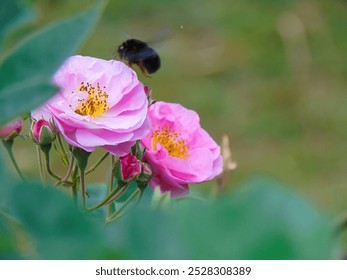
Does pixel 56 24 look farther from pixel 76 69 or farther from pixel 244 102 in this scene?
pixel 244 102

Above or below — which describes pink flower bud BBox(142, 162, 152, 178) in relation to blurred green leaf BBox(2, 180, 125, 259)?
below

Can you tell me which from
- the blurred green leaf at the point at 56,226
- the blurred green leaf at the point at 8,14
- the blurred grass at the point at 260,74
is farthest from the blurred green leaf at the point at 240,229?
the blurred grass at the point at 260,74

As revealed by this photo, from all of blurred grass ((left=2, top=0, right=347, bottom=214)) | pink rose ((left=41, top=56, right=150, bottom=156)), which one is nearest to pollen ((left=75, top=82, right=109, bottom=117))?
pink rose ((left=41, top=56, right=150, bottom=156))

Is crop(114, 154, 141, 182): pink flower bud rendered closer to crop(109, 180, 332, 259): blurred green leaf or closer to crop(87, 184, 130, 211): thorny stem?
crop(87, 184, 130, 211): thorny stem

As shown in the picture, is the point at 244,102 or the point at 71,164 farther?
the point at 244,102

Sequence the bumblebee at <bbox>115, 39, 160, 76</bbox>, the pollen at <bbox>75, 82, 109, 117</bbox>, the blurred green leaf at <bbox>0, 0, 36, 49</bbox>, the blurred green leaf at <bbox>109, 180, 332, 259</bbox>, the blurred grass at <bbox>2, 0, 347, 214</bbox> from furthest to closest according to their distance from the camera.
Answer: the blurred grass at <bbox>2, 0, 347, 214</bbox>, the bumblebee at <bbox>115, 39, 160, 76</bbox>, the pollen at <bbox>75, 82, 109, 117</bbox>, the blurred green leaf at <bbox>0, 0, 36, 49</bbox>, the blurred green leaf at <bbox>109, 180, 332, 259</bbox>

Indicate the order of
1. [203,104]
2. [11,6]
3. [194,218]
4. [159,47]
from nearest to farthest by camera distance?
[194,218] < [11,6] < [159,47] < [203,104]

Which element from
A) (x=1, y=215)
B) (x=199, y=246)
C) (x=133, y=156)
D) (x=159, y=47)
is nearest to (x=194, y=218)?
(x=199, y=246)

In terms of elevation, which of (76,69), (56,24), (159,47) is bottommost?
(159,47)
